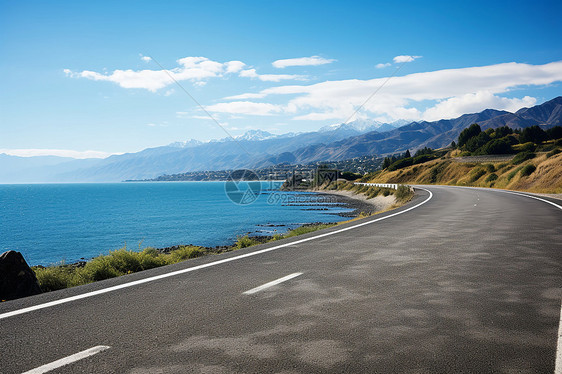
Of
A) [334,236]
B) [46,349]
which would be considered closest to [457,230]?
[334,236]

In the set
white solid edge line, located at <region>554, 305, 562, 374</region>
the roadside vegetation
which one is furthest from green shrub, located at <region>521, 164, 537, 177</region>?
white solid edge line, located at <region>554, 305, 562, 374</region>

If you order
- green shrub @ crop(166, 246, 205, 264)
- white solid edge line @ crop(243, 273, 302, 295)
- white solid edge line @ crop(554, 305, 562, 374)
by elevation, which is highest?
white solid edge line @ crop(243, 273, 302, 295)

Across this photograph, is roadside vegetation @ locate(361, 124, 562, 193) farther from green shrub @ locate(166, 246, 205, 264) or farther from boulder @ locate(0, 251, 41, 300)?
boulder @ locate(0, 251, 41, 300)

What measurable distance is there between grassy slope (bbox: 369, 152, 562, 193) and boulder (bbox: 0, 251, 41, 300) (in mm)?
41330

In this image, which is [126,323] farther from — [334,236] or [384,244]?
[334,236]

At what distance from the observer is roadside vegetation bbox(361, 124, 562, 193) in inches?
1880

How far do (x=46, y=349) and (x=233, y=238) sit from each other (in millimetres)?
33278

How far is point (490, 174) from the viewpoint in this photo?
6375cm

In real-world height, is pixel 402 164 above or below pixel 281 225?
above

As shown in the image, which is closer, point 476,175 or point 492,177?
point 492,177

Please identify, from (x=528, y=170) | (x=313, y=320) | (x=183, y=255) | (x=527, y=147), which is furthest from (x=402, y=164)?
(x=313, y=320)

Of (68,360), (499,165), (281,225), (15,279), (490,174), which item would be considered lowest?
(281,225)

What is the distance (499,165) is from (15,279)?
251ft

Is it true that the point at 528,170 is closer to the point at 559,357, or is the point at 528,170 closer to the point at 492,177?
the point at 492,177
